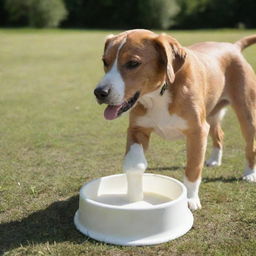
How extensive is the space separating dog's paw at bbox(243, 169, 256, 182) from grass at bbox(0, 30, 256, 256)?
0.33ft

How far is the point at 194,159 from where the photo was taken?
4887mm

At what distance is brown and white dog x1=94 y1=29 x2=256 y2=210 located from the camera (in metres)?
4.41

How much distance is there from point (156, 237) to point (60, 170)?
8.08ft

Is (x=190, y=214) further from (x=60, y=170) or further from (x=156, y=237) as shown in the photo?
(x=60, y=170)

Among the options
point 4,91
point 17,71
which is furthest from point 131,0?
point 4,91

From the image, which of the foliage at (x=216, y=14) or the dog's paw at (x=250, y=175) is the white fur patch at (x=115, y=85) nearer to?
the dog's paw at (x=250, y=175)

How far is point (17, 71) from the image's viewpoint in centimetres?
1681

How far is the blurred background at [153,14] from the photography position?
57688 millimetres

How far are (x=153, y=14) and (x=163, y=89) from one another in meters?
55.1

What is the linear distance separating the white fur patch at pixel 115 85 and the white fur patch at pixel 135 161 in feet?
2.27

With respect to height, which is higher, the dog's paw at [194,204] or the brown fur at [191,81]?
the brown fur at [191,81]

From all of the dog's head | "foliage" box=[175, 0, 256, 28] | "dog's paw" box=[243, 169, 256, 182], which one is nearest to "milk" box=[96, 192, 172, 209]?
the dog's head

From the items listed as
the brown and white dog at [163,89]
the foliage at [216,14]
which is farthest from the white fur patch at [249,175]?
the foliage at [216,14]

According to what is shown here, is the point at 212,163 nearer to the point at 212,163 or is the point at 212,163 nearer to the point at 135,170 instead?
the point at 212,163
